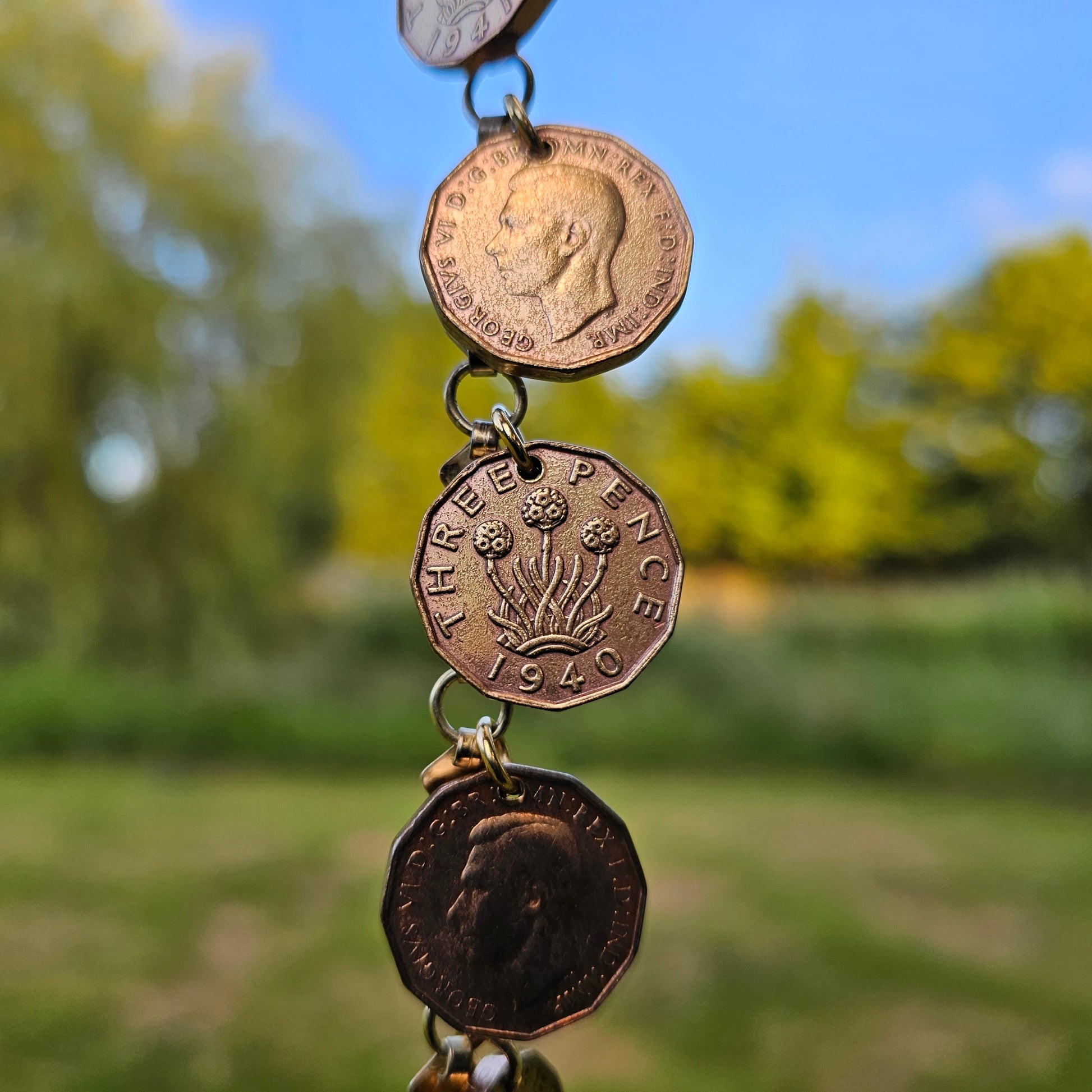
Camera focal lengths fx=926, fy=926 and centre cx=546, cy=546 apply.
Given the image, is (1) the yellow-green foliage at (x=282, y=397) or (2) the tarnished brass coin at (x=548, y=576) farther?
(1) the yellow-green foliage at (x=282, y=397)

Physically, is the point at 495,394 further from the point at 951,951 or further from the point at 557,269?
the point at 557,269

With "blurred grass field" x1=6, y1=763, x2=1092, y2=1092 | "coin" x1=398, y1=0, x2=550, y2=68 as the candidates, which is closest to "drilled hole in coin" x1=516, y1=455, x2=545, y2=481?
"coin" x1=398, y1=0, x2=550, y2=68

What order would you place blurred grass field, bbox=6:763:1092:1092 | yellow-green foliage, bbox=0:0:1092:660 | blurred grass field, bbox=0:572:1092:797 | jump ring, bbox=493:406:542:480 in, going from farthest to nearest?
blurred grass field, bbox=0:572:1092:797 < yellow-green foliage, bbox=0:0:1092:660 < blurred grass field, bbox=6:763:1092:1092 < jump ring, bbox=493:406:542:480

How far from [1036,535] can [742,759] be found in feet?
8.11

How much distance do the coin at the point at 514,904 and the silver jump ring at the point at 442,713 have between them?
0.02 meters

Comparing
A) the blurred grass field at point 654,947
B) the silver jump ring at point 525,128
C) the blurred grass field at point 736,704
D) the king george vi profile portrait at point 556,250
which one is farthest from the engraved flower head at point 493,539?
the blurred grass field at point 736,704

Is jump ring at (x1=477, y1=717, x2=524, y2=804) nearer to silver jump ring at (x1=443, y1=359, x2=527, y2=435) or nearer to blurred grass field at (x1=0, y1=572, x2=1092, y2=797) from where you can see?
silver jump ring at (x1=443, y1=359, x2=527, y2=435)

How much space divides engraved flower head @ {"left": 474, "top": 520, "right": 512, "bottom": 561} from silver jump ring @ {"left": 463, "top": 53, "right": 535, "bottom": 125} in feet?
0.76

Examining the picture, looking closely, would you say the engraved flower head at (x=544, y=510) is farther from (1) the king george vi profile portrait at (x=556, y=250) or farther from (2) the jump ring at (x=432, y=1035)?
(2) the jump ring at (x=432, y=1035)

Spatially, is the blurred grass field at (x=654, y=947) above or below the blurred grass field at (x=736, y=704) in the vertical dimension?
below

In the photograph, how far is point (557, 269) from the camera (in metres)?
0.50

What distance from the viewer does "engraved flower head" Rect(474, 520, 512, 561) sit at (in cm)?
50

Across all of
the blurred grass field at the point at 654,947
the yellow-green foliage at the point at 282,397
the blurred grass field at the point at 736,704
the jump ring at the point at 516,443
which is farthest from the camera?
the blurred grass field at the point at 736,704

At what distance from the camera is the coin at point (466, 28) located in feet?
1.69
